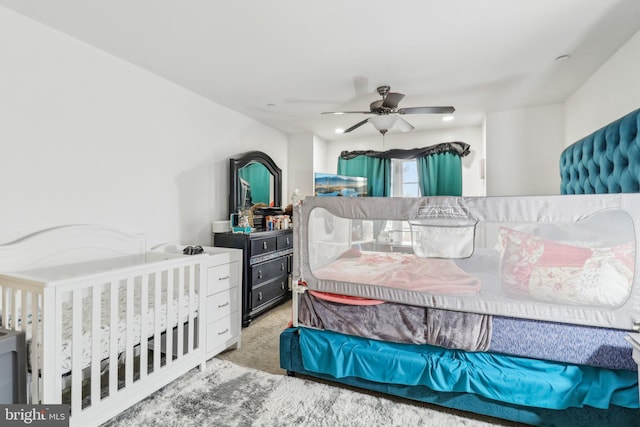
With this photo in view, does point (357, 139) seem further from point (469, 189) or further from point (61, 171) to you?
point (61, 171)

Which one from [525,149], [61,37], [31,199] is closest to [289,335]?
[31,199]

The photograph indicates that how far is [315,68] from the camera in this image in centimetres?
246

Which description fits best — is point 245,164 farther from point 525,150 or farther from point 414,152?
point 525,150

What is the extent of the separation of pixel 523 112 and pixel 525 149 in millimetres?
431

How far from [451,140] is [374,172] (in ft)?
3.92

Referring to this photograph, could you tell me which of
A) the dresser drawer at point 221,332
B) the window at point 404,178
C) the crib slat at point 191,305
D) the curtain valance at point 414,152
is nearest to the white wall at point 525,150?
the curtain valance at point 414,152

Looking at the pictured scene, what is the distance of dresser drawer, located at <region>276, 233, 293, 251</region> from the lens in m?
3.56

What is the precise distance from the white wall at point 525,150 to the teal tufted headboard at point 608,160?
75cm

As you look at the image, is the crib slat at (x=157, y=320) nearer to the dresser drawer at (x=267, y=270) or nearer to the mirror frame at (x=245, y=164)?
the dresser drawer at (x=267, y=270)

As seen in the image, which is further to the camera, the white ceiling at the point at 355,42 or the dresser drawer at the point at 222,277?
the dresser drawer at the point at 222,277

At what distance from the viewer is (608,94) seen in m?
→ 2.30

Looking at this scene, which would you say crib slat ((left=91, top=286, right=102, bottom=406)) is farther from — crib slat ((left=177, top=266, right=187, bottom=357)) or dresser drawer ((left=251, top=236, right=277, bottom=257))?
dresser drawer ((left=251, top=236, right=277, bottom=257))

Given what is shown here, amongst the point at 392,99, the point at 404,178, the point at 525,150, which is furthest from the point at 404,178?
the point at 392,99

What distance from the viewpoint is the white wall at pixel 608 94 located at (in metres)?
1.97
